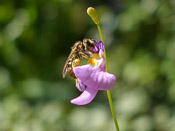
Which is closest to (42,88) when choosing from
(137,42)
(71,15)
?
(71,15)

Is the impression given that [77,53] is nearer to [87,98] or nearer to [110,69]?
[87,98]

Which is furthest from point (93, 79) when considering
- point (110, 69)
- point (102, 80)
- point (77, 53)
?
point (110, 69)

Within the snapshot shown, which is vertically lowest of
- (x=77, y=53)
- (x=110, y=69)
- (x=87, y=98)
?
(x=87, y=98)

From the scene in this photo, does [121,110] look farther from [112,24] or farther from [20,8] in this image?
[20,8]

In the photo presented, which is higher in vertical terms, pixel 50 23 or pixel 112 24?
pixel 50 23

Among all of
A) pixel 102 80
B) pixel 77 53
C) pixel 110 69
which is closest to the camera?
pixel 102 80

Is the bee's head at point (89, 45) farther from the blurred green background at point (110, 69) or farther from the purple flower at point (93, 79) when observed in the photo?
the blurred green background at point (110, 69)
